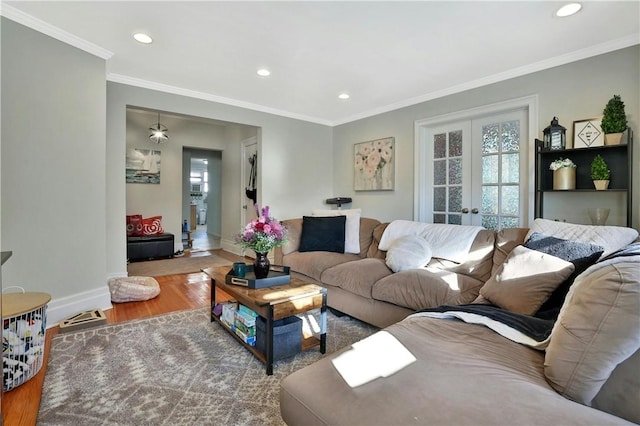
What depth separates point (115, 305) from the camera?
10.3ft

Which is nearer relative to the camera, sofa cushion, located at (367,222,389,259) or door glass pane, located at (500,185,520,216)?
sofa cushion, located at (367,222,389,259)

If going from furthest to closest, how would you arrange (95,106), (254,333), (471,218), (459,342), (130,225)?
(130,225), (471,218), (95,106), (254,333), (459,342)

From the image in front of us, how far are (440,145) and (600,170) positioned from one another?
177cm

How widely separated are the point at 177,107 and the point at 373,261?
3.04 meters

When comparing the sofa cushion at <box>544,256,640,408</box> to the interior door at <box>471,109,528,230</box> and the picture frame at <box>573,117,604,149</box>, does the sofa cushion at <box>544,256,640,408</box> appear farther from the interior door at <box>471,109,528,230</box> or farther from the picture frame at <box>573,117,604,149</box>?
the interior door at <box>471,109,528,230</box>

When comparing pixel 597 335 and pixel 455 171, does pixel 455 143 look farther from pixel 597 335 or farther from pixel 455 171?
pixel 597 335

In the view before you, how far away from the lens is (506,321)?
1.50 metres

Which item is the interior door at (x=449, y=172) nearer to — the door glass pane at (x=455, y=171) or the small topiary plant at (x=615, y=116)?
the door glass pane at (x=455, y=171)

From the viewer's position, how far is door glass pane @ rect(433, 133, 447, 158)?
4.07 m

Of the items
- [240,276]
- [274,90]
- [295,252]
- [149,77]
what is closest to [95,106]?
[149,77]

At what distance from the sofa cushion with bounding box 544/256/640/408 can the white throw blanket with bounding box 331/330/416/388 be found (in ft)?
1.56

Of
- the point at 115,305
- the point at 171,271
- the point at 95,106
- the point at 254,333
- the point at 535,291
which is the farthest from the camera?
the point at 171,271

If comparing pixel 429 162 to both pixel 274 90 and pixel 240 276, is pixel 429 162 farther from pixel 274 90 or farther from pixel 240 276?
pixel 240 276

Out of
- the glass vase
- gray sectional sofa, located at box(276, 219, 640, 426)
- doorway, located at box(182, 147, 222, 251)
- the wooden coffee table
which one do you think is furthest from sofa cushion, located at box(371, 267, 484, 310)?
doorway, located at box(182, 147, 222, 251)
